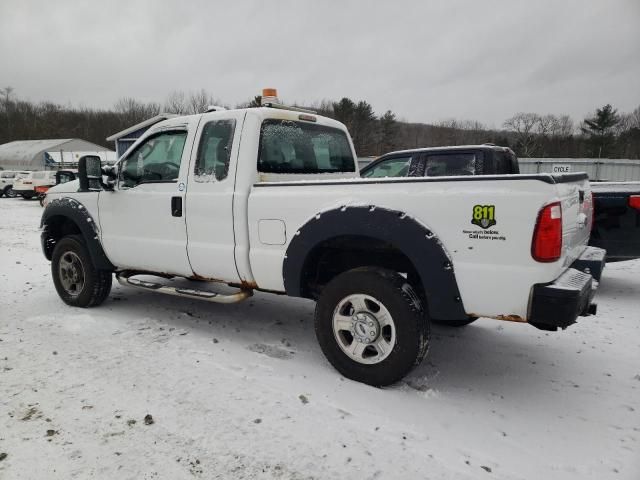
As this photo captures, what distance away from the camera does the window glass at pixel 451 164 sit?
6.18 metres

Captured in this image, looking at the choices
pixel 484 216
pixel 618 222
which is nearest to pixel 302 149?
pixel 484 216

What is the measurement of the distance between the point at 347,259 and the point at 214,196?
1.23 metres

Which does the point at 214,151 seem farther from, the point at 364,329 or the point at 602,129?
the point at 602,129

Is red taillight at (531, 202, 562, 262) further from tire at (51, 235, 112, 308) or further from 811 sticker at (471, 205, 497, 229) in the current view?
tire at (51, 235, 112, 308)

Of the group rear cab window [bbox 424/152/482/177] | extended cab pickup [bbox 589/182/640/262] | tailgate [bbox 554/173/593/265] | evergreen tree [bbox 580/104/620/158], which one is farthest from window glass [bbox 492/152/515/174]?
evergreen tree [bbox 580/104/620/158]

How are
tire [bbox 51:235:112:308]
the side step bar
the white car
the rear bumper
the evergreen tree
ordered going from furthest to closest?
the evergreen tree
the white car
tire [bbox 51:235:112:308]
the side step bar
the rear bumper

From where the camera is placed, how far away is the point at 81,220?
4.75 m

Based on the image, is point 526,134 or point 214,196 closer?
point 214,196

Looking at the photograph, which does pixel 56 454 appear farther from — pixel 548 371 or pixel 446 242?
pixel 548 371

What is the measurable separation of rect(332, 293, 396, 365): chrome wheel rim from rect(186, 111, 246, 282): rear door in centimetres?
104

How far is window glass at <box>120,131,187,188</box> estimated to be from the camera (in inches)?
164

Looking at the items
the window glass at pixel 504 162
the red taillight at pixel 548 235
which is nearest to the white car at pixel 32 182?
the window glass at pixel 504 162

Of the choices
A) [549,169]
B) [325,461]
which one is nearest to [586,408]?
[325,461]

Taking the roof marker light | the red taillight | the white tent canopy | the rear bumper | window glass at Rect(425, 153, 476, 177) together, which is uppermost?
the white tent canopy
